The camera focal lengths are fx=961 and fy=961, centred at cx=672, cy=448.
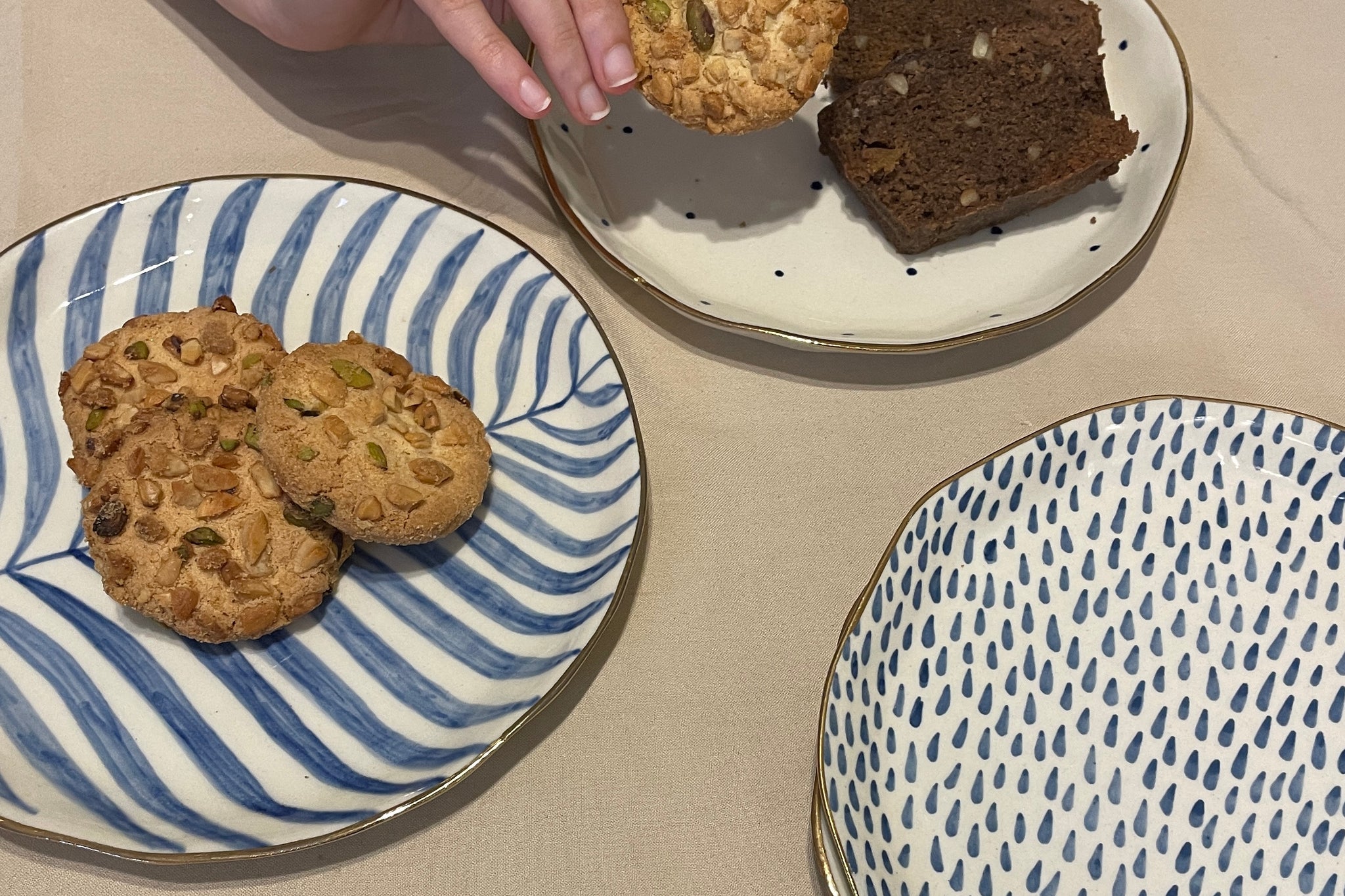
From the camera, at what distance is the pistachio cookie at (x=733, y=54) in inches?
45.1

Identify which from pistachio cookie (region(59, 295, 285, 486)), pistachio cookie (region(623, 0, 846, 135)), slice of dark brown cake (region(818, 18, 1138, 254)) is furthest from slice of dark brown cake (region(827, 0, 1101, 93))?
pistachio cookie (region(59, 295, 285, 486))

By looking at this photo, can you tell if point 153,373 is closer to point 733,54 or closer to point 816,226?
point 733,54

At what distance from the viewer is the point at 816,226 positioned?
143 centimetres

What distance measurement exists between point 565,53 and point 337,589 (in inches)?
28.1

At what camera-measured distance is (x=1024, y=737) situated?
1179mm

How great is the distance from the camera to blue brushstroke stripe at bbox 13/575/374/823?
3.60 feet

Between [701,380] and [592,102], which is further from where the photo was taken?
[701,380]

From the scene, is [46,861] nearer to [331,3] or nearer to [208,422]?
[208,422]

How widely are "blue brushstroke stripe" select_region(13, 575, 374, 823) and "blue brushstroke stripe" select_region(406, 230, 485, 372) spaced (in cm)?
49

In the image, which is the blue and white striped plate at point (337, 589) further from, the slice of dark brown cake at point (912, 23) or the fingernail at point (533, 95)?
the slice of dark brown cake at point (912, 23)

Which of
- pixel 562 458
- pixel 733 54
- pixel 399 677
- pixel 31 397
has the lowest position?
pixel 399 677

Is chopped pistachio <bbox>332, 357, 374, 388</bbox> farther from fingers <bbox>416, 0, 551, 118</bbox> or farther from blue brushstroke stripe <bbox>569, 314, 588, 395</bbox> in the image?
fingers <bbox>416, 0, 551, 118</bbox>

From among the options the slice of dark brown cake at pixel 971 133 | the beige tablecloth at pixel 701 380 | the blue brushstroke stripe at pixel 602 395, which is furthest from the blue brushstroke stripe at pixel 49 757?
the slice of dark brown cake at pixel 971 133

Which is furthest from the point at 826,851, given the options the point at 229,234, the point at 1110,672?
the point at 229,234
